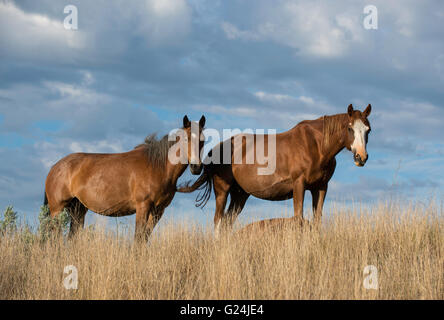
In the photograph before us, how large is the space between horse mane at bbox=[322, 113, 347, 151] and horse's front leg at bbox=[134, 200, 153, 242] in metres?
3.86

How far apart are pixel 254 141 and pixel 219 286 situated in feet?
15.9

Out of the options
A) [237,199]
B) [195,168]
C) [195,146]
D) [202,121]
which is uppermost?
[202,121]

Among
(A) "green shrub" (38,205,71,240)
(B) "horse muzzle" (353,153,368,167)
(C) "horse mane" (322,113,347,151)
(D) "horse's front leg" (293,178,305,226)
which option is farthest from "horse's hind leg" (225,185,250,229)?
(A) "green shrub" (38,205,71,240)

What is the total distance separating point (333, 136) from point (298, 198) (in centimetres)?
149

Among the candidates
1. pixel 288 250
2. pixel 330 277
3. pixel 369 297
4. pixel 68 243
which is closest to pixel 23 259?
pixel 68 243

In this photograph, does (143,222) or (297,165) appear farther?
(297,165)

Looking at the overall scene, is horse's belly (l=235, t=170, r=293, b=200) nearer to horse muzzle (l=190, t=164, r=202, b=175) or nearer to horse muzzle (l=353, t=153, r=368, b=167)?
horse muzzle (l=353, t=153, r=368, b=167)

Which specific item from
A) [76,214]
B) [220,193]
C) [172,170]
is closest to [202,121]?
[172,170]

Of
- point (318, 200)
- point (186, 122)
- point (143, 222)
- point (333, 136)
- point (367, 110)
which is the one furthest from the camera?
point (318, 200)

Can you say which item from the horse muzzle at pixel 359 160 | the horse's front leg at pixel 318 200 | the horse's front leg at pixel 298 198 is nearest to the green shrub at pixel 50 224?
the horse's front leg at pixel 298 198

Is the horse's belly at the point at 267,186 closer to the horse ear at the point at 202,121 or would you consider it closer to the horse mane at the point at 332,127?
the horse mane at the point at 332,127

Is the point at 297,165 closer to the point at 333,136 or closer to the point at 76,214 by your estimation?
the point at 333,136

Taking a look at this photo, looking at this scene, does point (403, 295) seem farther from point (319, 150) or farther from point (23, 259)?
point (23, 259)

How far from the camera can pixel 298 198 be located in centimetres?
960
